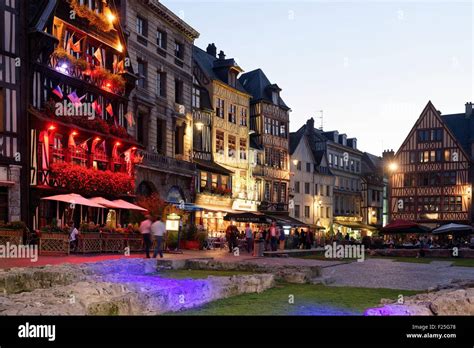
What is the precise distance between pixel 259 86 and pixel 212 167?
15.6 meters

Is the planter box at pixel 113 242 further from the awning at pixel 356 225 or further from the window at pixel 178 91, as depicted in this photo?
the awning at pixel 356 225

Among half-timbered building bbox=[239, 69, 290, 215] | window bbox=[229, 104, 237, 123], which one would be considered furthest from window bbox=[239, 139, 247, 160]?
half-timbered building bbox=[239, 69, 290, 215]

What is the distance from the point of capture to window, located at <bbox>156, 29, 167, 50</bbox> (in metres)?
41.2

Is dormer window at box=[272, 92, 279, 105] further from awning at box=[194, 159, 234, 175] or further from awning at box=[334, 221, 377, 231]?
awning at box=[334, 221, 377, 231]

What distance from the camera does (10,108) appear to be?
2620cm

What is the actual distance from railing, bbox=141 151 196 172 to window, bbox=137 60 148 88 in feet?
15.4

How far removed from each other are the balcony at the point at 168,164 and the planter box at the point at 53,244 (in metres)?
14.4

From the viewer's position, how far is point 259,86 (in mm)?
59500

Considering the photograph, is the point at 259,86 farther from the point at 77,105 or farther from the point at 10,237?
the point at 10,237

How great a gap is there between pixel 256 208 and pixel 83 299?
47.7m

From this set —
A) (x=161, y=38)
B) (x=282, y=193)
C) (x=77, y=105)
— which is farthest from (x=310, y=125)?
(x=77, y=105)

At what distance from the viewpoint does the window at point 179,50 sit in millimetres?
43719
